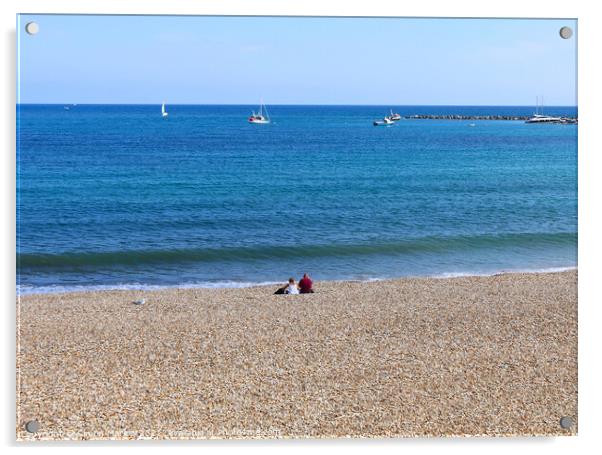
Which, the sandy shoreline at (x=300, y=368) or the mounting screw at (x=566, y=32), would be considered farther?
the mounting screw at (x=566, y=32)

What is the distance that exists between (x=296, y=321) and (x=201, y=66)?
3055 mm

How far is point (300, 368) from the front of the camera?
7512mm

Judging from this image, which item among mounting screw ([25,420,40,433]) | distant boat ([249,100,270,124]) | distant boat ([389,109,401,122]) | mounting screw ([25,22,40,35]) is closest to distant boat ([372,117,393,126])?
distant boat ([389,109,401,122])

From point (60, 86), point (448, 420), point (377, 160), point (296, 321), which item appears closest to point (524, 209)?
point (377, 160)

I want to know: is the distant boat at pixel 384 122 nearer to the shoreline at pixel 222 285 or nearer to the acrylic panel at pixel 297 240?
the acrylic panel at pixel 297 240

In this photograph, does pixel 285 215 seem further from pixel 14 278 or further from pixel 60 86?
pixel 14 278

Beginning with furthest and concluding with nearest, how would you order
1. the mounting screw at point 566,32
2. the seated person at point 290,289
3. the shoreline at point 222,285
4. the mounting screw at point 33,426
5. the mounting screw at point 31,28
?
1. the shoreline at point 222,285
2. the seated person at point 290,289
3. the mounting screw at point 566,32
4. the mounting screw at point 31,28
5. the mounting screw at point 33,426

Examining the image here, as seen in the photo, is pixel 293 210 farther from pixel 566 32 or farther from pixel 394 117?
pixel 566 32

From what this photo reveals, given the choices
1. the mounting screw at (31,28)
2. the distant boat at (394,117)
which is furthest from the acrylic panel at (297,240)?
the distant boat at (394,117)

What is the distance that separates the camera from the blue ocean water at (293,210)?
430 inches

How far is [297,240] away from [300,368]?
4041 mm

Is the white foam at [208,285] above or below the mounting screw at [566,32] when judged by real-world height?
below

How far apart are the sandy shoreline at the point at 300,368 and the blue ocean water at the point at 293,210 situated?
1.52m

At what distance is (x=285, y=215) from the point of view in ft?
38.1
